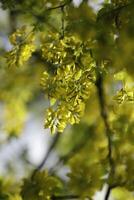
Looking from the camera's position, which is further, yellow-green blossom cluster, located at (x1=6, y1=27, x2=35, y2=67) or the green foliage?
the green foliage

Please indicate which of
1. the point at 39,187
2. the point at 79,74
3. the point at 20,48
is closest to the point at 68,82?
the point at 79,74

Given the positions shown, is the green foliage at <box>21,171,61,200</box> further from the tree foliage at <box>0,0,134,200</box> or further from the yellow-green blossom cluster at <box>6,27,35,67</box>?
the yellow-green blossom cluster at <box>6,27,35,67</box>

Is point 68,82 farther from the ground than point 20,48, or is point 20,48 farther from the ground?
point 20,48

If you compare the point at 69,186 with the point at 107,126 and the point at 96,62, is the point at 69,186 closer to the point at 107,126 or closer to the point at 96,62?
the point at 107,126

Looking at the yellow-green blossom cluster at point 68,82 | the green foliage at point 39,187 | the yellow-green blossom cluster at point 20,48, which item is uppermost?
the yellow-green blossom cluster at point 20,48

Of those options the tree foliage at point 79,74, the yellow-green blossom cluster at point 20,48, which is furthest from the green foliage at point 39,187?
the yellow-green blossom cluster at point 20,48

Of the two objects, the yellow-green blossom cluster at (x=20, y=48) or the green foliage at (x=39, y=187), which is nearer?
the yellow-green blossom cluster at (x=20, y=48)

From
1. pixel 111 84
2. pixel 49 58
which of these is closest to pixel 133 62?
pixel 49 58

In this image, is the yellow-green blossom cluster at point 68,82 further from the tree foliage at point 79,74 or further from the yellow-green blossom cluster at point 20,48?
the yellow-green blossom cluster at point 20,48

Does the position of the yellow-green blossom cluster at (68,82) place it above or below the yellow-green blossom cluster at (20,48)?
below

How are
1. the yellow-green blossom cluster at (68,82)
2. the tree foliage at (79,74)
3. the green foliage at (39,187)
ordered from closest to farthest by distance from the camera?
the tree foliage at (79,74)
the yellow-green blossom cluster at (68,82)
the green foliage at (39,187)

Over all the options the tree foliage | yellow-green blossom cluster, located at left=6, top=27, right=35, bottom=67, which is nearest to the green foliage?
the tree foliage

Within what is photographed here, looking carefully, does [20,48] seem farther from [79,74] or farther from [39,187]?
[39,187]
